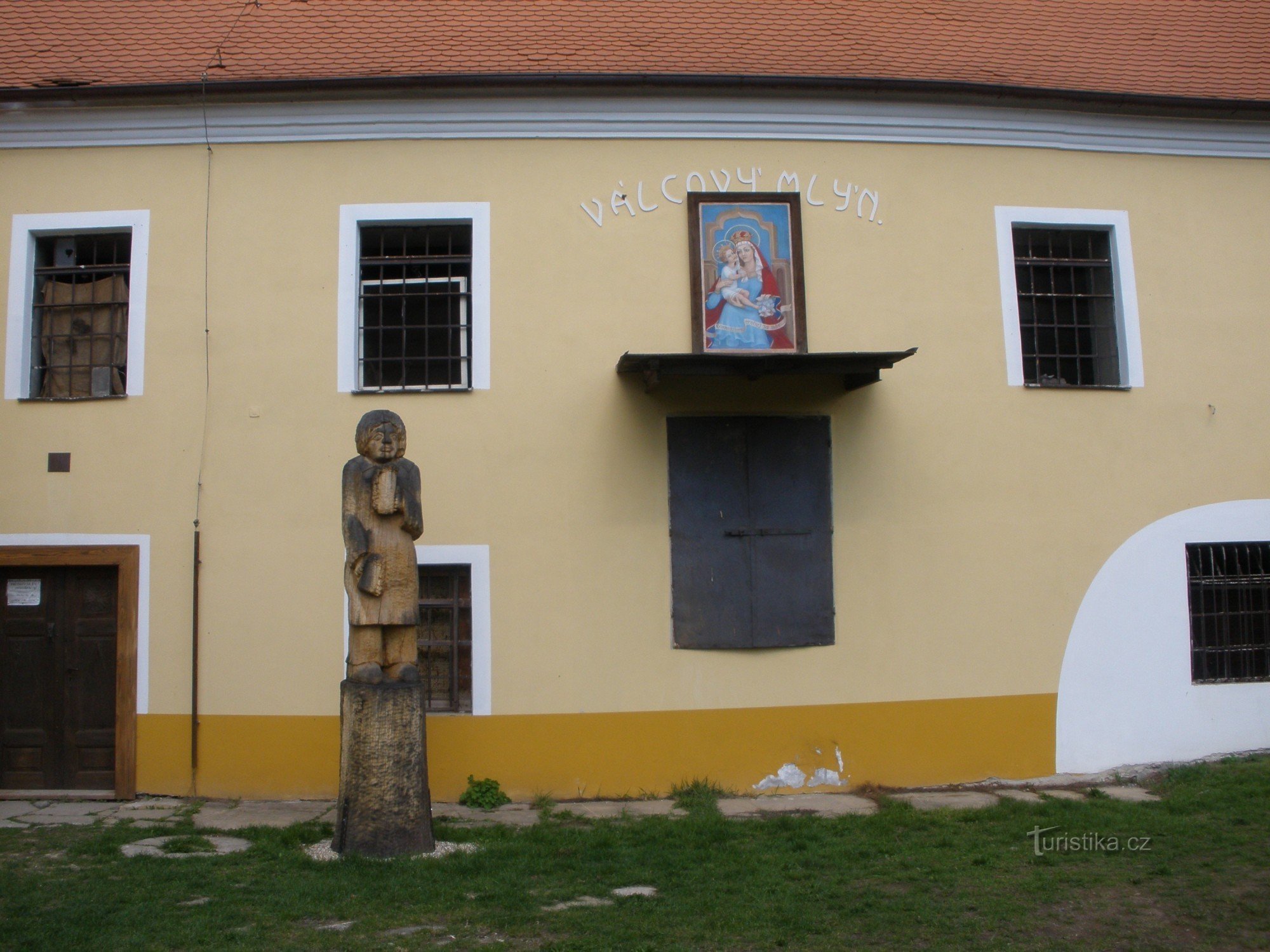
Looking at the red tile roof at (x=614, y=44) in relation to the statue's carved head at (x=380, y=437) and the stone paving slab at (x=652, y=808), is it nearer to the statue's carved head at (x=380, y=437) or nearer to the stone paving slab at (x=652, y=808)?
the statue's carved head at (x=380, y=437)

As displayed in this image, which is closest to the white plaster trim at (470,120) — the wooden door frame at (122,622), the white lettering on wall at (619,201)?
the white lettering on wall at (619,201)

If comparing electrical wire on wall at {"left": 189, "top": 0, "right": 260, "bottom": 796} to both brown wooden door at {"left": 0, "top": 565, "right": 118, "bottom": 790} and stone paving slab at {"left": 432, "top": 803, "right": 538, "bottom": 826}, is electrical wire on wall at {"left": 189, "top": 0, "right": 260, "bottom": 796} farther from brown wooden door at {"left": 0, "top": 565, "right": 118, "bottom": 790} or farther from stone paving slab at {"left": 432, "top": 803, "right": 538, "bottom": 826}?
stone paving slab at {"left": 432, "top": 803, "right": 538, "bottom": 826}

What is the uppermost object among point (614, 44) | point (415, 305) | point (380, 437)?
point (614, 44)

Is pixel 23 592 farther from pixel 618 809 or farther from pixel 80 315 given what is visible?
pixel 618 809

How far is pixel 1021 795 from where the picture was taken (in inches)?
332

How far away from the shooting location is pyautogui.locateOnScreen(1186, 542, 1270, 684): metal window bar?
939 centimetres

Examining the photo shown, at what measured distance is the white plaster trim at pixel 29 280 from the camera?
892 cm

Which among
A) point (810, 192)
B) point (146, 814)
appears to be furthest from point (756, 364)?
point (146, 814)

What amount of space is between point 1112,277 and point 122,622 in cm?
906

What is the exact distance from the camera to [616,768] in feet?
28.1

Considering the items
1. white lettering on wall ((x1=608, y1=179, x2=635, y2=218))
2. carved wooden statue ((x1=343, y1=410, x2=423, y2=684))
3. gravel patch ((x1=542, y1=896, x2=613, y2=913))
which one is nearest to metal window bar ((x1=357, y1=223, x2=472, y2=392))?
white lettering on wall ((x1=608, y1=179, x2=635, y2=218))

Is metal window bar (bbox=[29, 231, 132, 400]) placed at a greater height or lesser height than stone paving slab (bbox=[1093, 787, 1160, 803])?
greater

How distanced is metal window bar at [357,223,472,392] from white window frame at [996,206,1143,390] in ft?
15.4

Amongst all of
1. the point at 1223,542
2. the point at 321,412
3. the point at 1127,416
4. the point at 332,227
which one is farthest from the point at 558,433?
the point at 1223,542
